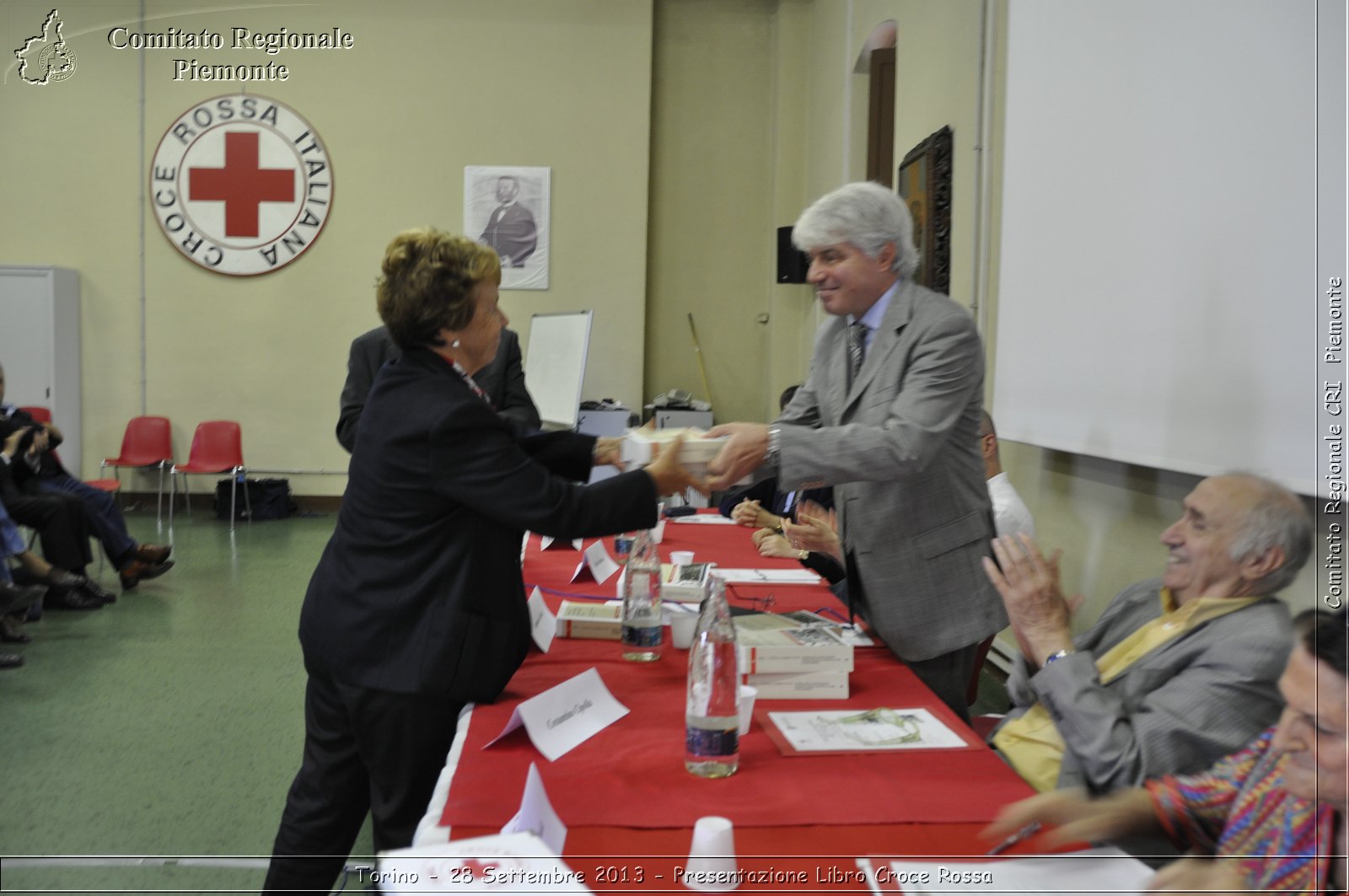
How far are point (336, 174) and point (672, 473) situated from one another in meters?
7.12

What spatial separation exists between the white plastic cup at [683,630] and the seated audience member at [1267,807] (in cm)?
85

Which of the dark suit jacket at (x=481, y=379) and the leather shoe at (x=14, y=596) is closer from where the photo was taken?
the dark suit jacket at (x=481, y=379)

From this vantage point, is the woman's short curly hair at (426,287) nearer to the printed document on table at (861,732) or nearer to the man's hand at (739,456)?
the man's hand at (739,456)

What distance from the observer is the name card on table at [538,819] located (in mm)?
1186

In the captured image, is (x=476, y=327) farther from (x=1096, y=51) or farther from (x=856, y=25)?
(x=856, y=25)

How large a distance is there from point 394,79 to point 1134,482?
6987 mm

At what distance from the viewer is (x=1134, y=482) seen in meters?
3.06

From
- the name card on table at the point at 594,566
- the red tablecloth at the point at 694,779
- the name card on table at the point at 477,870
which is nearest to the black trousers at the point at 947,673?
the red tablecloth at the point at 694,779

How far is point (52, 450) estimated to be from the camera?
576 centimetres

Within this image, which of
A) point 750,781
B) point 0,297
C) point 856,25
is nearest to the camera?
point 750,781

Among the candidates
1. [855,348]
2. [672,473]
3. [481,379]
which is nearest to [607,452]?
[672,473]

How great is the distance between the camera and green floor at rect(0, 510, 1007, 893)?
257 centimetres

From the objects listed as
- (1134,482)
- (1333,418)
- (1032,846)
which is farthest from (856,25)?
(1032,846)

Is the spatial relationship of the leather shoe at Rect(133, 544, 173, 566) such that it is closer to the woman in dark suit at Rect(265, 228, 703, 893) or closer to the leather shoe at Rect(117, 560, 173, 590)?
the leather shoe at Rect(117, 560, 173, 590)
